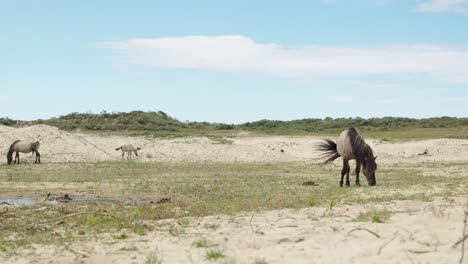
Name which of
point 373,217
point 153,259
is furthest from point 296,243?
point 153,259

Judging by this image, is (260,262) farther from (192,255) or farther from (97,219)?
(97,219)

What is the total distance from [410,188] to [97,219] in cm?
897

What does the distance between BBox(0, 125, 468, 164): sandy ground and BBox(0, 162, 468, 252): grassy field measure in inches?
230

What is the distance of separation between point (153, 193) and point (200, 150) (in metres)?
21.4

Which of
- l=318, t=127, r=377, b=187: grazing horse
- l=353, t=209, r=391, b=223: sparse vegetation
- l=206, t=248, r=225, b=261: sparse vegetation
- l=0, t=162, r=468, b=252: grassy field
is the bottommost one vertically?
l=0, t=162, r=468, b=252: grassy field

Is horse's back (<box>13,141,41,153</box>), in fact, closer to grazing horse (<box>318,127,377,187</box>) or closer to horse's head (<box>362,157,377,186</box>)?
grazing horse (<box>318,127,377,187</box>)

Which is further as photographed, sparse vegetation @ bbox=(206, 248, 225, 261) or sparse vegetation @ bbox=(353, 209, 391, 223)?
sparse vegetation @ bbox=(353, 209, 391, 223)

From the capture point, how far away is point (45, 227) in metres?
11.5

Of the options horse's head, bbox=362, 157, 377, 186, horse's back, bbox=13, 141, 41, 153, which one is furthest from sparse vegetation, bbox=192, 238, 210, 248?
horse's back, bbox=13, 141, 41, 153

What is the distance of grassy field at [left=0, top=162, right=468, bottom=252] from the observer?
1146cm

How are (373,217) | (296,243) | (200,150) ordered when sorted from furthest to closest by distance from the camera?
(200,150) → (373,217) → (296,243)

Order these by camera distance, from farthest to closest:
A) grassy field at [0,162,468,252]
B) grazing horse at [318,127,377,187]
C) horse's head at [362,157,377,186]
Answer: horse's head at [362,157,377,186], grazing horse at [318,127,377,187], grassy field at [0,162,468,252]

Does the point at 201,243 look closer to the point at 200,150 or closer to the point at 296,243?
the point at 296,243

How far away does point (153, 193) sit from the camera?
19.6m
